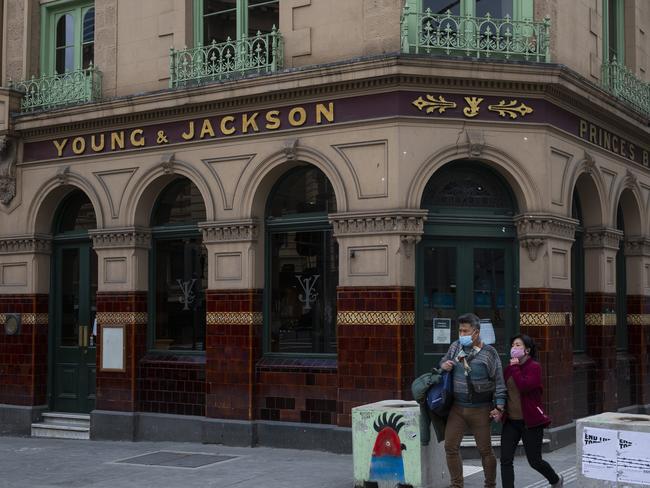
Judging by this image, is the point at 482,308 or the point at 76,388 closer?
the point at 482,308

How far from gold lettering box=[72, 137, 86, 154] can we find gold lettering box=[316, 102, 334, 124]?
15.2 feet

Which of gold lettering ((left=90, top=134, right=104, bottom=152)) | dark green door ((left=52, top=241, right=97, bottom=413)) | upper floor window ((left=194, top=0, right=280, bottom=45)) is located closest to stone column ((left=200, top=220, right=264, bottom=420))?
gold lettering ((left=90, top=134, right=104, bottom=152))

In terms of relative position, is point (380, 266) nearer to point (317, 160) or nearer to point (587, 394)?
point (317, 160)

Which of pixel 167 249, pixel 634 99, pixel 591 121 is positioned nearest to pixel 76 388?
pixel 167 249

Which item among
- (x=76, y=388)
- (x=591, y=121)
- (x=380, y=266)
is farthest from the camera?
(x=76, y=388)

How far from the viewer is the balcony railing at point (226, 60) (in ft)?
47.6

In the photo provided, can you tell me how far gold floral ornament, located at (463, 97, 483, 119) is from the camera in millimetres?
13617

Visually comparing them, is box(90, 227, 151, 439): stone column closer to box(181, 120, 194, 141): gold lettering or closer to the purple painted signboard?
the purple painted signboard

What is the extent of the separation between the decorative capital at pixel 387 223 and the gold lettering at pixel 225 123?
2463 mm

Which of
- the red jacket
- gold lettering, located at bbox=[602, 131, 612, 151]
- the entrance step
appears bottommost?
the entrance step

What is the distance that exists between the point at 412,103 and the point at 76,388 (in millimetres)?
7981

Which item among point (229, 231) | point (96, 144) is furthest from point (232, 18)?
point (229, 231)

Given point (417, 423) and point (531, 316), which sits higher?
point (531, 316)

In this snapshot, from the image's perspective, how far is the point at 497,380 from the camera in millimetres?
9945
